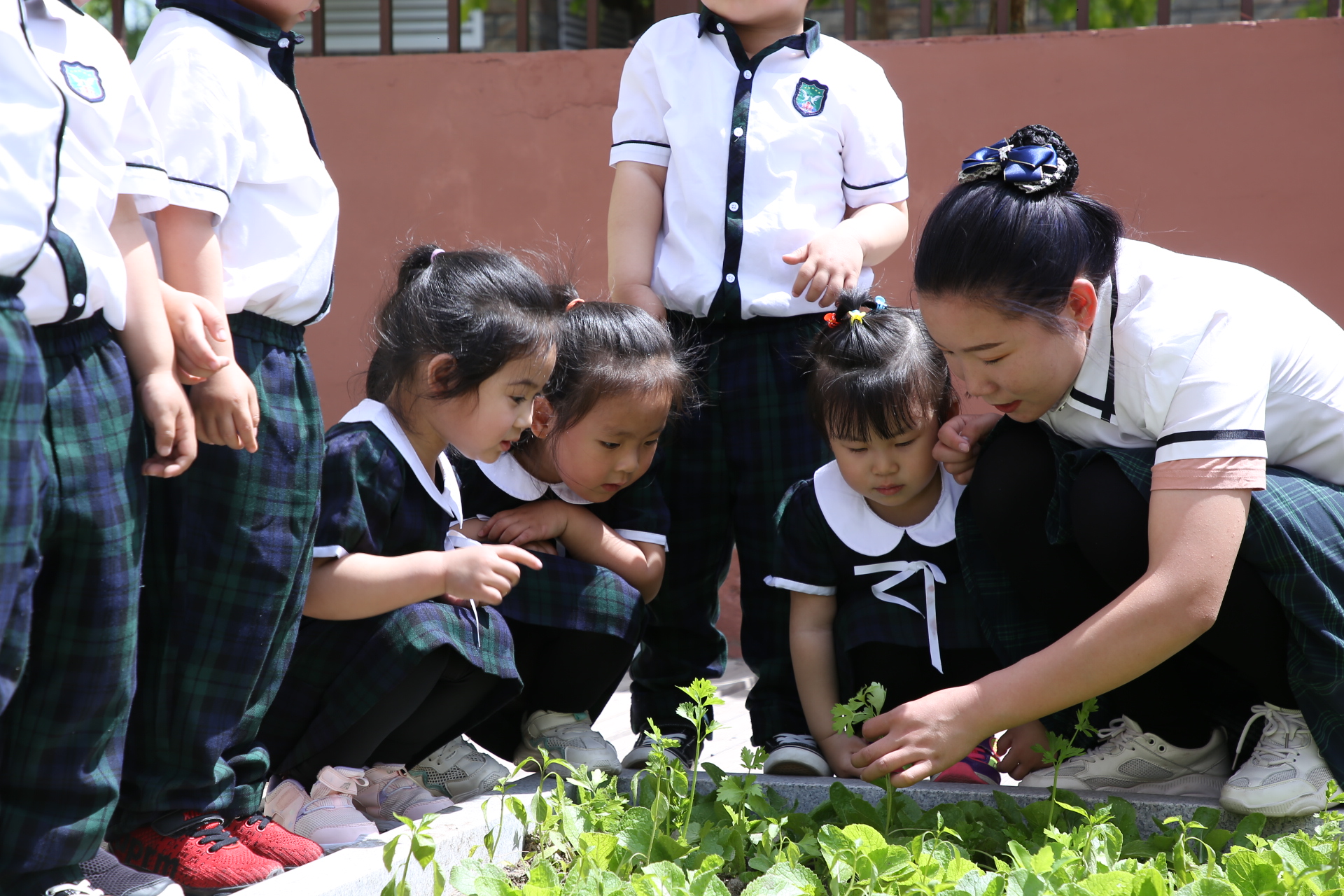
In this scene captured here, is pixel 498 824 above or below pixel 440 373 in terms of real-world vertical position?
below

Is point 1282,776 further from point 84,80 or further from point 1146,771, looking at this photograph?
point 84,80

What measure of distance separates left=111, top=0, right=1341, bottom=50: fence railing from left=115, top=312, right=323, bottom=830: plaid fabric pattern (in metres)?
2.73

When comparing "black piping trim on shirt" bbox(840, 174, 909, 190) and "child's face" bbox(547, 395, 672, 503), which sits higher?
"black piping trim on shirt" bbox(840, 174, 909, 190)

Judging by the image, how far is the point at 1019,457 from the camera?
2045mm

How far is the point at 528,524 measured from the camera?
2229mm

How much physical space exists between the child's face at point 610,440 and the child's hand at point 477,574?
369 millimetres

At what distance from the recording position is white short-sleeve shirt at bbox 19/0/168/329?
1344 millimetres

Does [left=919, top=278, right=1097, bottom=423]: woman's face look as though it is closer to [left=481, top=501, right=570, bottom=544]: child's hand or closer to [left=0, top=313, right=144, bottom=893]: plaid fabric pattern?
[left=481, top=501, right=570, bottom=544]: child's hand

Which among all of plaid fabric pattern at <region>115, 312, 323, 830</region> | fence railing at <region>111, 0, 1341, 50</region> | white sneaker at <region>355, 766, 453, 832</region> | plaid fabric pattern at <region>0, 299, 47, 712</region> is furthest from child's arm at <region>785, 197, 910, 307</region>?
fence railing at <region>111, 0, 1341, 50</region>

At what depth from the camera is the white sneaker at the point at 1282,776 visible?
5.71ft

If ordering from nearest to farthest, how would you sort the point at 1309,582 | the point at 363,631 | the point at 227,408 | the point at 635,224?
1. the point at 227,408
2. the point at 1309,582
3. the point at 363,631
4. the point at 635,224

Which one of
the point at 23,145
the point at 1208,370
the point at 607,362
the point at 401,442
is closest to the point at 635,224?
the point at 607,362

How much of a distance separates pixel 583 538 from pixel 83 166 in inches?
44.6

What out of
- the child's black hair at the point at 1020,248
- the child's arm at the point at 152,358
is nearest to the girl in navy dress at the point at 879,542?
the child's black hair at the point at 1020,248
